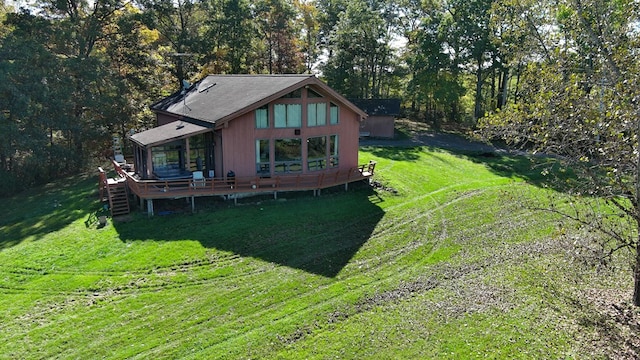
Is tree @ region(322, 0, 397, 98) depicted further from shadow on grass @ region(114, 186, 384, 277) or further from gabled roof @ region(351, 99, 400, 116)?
shadow on grass @ region(114, 186, 384, 277)

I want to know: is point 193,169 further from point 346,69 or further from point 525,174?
point 346,69

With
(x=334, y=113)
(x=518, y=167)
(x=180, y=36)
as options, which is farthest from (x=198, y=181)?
(x=180, y=36)

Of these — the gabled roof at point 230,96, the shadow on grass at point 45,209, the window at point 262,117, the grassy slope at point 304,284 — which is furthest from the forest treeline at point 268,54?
the window at point 262,117

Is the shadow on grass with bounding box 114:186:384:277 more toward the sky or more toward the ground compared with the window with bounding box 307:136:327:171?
more toward the ground

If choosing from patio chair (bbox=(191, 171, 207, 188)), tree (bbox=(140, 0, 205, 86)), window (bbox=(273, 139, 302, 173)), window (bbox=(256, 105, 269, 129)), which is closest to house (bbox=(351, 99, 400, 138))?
tree (bbox=(140, 0, 205, 86))

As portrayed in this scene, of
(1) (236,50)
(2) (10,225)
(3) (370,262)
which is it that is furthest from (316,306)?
(1) (236,50)
